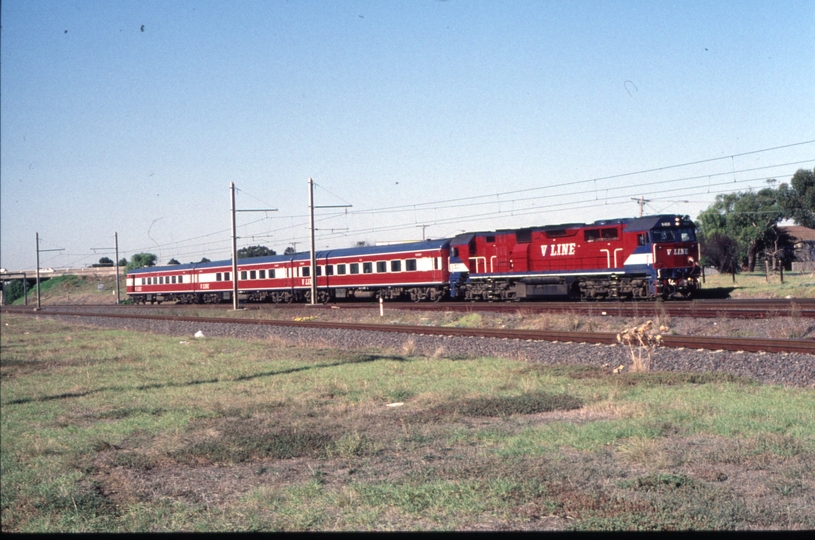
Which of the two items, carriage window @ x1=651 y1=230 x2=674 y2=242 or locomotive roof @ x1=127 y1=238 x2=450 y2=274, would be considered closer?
carriage window @ x1=651 y1=230 x2=674 y2=242

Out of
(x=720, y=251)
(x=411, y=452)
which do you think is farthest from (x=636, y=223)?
(x=720, y=251)

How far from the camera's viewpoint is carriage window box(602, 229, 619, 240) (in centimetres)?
2984

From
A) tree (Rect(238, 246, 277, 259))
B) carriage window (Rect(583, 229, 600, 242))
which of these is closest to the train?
carriage window (Rect(583, 229, 600, 242))

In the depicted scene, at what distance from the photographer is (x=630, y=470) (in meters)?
→ 7.09

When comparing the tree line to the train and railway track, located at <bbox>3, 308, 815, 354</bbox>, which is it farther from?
railway track, located at <bbox>3, 308, 815, 354</bbox>

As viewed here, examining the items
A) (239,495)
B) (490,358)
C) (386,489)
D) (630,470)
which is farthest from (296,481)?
(490,358)

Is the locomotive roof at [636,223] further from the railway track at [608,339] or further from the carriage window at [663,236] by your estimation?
the railway track at [608,339]

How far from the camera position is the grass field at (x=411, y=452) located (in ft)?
19.7

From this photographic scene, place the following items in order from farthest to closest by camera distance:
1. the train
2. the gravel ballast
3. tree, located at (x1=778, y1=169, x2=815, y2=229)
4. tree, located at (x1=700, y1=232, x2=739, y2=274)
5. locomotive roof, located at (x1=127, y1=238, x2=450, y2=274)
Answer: tree, located at (x1=778, y1=169, x2=815, y2=229), tree, located at (x1=700, y1=232, x2=739, y2=274), locomotive roof, located at (x1=127, y1=238, x2=450, y2=274), the train, the gravel ballast

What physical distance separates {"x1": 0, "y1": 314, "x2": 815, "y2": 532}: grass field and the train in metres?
16.4

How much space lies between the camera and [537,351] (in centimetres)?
1652

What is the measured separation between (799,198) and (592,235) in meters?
66.7

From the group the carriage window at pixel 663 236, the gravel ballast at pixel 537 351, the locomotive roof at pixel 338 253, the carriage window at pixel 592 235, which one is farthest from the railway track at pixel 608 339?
the locomotive roof at pixel 338 253

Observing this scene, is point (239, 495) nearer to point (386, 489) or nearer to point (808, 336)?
point (386, 489)
